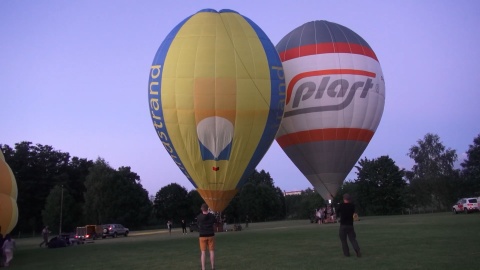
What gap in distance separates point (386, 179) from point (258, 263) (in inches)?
2186

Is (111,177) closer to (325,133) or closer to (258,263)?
(325,133)

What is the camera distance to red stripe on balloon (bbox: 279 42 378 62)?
28828 mm

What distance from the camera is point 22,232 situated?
67.6 meters

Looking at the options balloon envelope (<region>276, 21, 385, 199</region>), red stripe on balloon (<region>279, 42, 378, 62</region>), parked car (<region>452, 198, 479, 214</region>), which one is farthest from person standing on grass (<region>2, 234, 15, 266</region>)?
parked car (<region>452, 198, 479, 214</region>)

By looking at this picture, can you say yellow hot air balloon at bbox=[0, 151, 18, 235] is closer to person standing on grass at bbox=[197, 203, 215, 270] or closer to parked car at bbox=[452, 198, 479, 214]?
person standing on grass at bbox=[197, 203, 215, 270]

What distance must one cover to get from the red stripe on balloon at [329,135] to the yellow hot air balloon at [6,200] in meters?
15.3

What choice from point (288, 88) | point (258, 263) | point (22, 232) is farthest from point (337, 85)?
point (22, 232)

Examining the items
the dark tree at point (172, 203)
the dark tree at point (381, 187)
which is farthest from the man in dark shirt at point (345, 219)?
the dark tree at point (172, 203)

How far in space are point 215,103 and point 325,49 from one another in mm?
9636

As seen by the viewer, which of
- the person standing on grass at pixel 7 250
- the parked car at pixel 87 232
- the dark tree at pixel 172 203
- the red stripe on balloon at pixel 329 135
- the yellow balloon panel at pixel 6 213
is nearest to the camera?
the person standing on grass at pixel 7 250

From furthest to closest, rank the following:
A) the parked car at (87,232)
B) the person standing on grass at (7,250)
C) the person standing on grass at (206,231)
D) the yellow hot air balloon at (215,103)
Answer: the parked car at (87,232)
the yellow hot air balloon at (215,103)
the person standing on grass at (7,250)
the person standing on grass at (206,231)

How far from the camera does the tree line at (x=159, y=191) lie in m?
60.8

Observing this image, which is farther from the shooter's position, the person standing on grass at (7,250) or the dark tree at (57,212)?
the dark tree at (57,212)

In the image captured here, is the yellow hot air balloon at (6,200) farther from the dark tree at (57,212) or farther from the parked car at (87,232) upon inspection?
the dark tree at (57,212)
